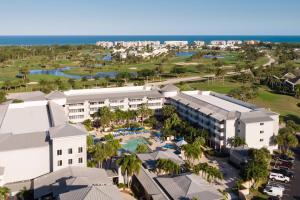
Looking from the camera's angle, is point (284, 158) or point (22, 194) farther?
point (284, 158)

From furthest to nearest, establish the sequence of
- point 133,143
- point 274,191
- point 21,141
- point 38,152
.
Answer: point 133,143 → point 21,141 → point 38,152 → point 274,191

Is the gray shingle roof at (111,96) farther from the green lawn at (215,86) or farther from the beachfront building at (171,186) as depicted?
the beachfront building at (171,186)

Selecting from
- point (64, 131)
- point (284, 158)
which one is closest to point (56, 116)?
point (64, 131)

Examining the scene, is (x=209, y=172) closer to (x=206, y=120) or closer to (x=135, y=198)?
(x=135, y=198)

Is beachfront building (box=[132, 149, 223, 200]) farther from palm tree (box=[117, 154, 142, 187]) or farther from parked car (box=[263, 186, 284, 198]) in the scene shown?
parked car (box=[263, 186, 284, 198])

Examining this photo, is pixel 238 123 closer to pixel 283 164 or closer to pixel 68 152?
pixel 283 164

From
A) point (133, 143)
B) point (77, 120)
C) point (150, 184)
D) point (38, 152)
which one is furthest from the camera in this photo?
point (77, 120)

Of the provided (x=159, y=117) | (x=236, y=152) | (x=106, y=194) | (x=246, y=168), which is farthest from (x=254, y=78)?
(x=106, y=194)
